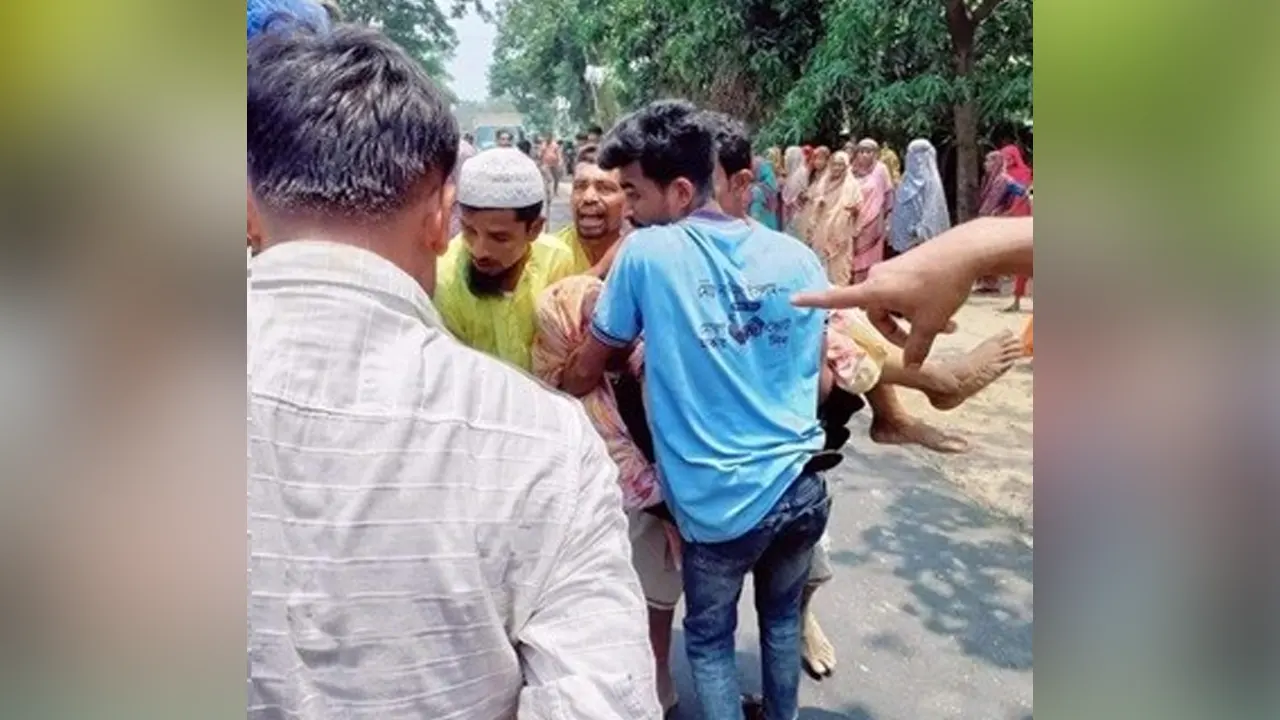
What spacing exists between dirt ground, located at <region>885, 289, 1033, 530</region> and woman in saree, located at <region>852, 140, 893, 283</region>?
67.0 inches

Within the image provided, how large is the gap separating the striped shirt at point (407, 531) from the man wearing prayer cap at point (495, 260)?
1.18 metres

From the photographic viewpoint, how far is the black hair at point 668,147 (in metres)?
1.92

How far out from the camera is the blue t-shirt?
1.77 metres

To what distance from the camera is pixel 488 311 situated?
2.06 meters

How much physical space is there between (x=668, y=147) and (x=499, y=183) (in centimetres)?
33

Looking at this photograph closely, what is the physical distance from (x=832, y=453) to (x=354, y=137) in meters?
1.35

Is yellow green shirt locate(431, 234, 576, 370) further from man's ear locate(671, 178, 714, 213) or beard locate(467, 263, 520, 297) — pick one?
man's ear locate(671, 178, 714, 213)

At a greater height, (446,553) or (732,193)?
(732,193)
